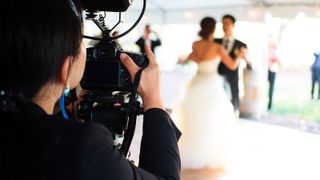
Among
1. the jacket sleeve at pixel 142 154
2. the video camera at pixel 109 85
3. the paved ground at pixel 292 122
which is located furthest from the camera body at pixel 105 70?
the paved ground at pixel 292 122

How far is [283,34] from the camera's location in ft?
11.4

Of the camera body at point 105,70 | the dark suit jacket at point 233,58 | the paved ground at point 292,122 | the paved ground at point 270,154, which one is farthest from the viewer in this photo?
the paved ground at point 292,122

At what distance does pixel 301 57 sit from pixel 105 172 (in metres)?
3.01

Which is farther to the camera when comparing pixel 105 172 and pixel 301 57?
pixel 301 57

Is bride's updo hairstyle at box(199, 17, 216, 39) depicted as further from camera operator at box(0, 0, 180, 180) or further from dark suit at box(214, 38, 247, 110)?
camera operator at box(0, 0, 180, 180)

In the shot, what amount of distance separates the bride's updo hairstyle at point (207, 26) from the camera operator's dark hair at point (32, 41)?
7.46 feet

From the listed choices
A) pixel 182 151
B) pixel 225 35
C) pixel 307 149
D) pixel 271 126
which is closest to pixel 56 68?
pixel 182 151

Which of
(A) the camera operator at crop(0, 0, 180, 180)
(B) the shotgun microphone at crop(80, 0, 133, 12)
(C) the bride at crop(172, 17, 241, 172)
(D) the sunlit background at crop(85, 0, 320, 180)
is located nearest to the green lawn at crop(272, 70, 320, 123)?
(D) the sunlit background at crop(85, 0, 320, 180)

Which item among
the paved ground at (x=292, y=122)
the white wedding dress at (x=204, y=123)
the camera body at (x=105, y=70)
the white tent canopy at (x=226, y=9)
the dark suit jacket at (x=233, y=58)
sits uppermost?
the white tent canopy at (x=226, y=9)

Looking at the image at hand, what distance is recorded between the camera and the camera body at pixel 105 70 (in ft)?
2.24

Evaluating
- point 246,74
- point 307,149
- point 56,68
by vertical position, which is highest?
point 56,68

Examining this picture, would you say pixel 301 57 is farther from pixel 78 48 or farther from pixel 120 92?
pixel 78 48

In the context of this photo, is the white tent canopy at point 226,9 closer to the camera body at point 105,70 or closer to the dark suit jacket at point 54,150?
the camera body at point 105,70

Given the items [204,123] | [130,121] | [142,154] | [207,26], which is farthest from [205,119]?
[142,154]
